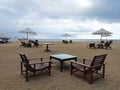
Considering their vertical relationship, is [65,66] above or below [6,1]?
below

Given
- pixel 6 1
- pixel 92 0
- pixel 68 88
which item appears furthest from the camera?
pixel 6 1

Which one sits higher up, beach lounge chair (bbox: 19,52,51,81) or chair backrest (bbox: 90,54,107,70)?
chair backrest (bbox: 90,54,107,70)

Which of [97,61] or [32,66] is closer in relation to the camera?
[97,61]

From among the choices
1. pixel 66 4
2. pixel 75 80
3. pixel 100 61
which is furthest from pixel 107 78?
pixel 66 4

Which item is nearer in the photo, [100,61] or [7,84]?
[7,84]

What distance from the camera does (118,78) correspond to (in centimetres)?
477

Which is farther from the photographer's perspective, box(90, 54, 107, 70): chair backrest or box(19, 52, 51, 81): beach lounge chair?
box(19, 52, 51, 81): beach lounge chair

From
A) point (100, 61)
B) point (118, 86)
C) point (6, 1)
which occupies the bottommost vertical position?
point (118, 86)

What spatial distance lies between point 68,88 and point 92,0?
7846 millimetres

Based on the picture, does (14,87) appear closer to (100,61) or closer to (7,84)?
(7,84)

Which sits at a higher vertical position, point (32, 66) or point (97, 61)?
point (97, 61)

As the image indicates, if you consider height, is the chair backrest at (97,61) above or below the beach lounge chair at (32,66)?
above

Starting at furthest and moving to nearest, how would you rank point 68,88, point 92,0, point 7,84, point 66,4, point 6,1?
point 66,4, point 6,1, point 92,0, point 7,84, point 68,88

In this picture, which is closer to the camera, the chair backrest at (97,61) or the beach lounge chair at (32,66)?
the chair backrest at (97,61)
